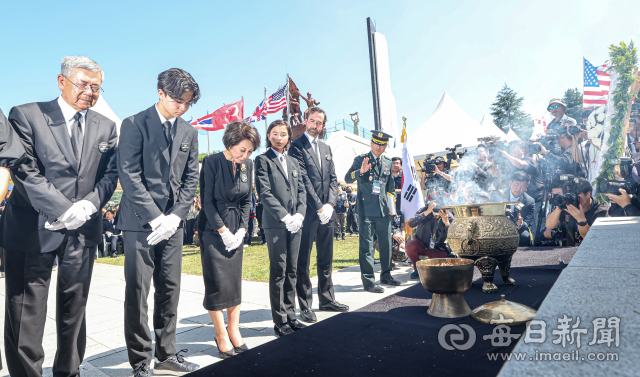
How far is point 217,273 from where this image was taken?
289 centimetres

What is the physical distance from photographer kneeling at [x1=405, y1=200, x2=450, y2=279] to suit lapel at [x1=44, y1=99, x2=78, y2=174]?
14.1ft

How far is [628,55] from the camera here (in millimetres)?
5996

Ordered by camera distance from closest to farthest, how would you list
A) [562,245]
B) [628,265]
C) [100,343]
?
[628,265] < [100,343] < [562,245]

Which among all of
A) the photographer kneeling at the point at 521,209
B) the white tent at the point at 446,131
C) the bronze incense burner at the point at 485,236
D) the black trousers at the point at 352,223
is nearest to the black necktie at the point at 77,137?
the bronze incense burner at the point at 485,236

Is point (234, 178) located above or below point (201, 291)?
above

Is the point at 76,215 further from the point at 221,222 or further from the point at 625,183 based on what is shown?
the point at 625,183

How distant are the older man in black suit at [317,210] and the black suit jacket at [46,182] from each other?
1981 millimetres

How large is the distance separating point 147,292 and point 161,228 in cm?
47

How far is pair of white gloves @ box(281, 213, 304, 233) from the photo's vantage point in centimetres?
328

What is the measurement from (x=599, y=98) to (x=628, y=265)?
913cm

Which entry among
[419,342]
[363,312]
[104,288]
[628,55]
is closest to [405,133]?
[628,55]

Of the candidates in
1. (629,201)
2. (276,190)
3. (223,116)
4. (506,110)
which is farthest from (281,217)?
(506,110)

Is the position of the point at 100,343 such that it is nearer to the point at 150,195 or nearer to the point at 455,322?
the point at 150,195

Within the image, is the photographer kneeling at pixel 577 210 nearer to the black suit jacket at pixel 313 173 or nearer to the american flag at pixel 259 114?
the black suit jacket at pixel 313 173
